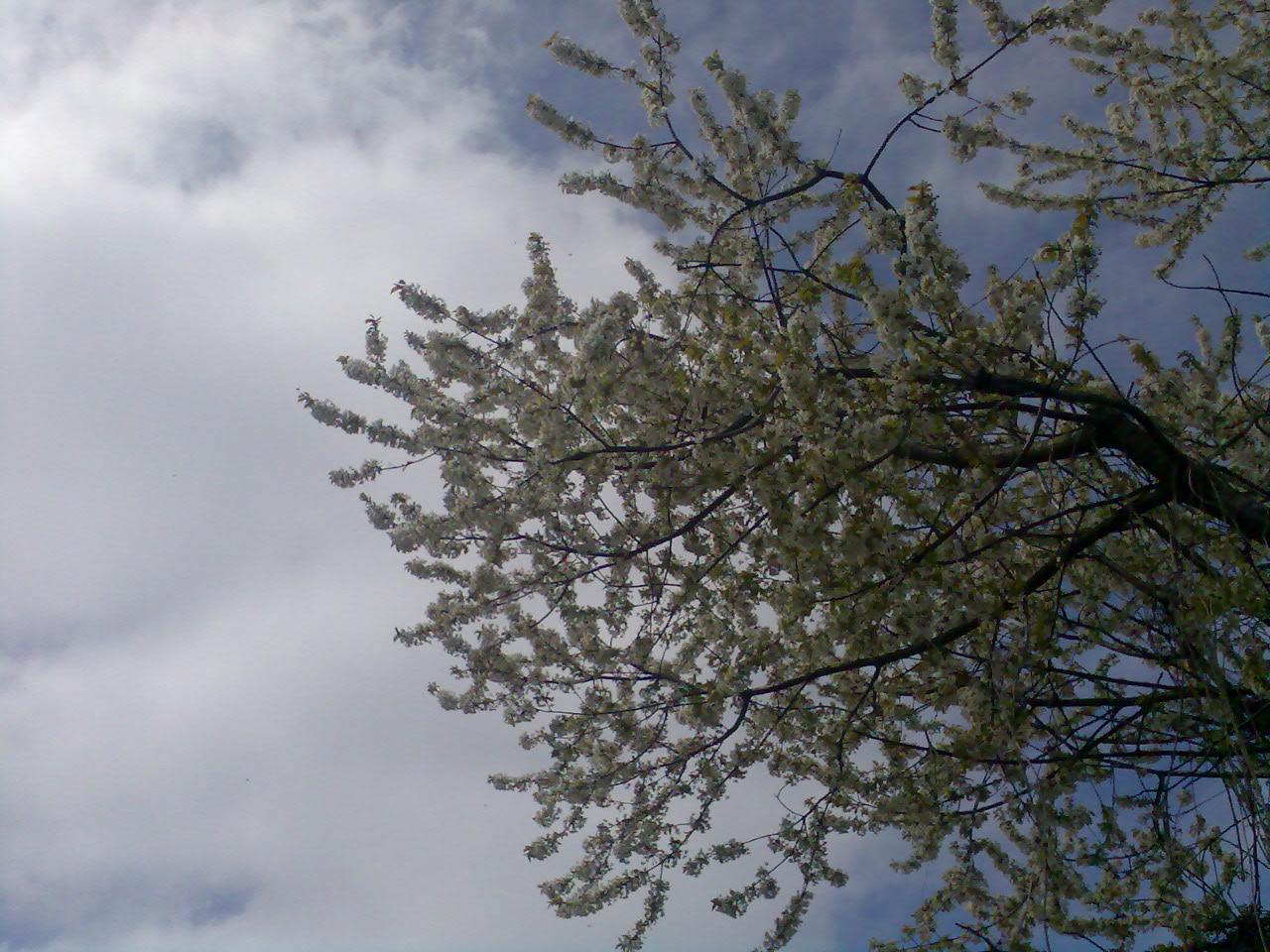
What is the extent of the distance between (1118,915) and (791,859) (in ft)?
10.8

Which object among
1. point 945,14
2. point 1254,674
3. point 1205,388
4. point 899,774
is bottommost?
point 1254,674

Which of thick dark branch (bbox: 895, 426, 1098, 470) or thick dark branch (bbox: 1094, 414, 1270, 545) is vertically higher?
thick dark branch (bbox: 895, 426, 1098, 470)

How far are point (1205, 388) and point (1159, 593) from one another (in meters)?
3.10

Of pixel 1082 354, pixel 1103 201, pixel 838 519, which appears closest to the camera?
pixel 1082 354

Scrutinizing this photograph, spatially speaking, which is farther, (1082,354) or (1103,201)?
(1103,201)

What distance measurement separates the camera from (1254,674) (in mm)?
5055

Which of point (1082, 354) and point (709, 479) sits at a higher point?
point (709, 479)

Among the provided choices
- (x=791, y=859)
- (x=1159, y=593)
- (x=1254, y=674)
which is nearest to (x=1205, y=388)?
(x=1254, y=674)

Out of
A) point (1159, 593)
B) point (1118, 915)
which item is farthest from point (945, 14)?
point (1118, 915)

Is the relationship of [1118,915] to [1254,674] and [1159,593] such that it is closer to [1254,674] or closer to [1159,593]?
[1254,674]

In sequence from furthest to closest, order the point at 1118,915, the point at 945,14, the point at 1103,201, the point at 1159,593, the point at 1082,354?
the point at 1103,201, the point at 1118,915, the point at 945,14, the point at 1082,354, the point at 1159,593

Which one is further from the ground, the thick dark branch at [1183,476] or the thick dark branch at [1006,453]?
the thick dark branch at [1006,453]

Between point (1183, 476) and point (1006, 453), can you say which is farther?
point (1006, 453)

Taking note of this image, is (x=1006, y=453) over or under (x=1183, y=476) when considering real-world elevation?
over
